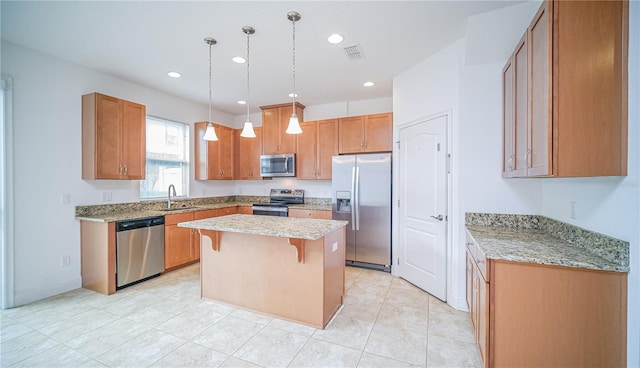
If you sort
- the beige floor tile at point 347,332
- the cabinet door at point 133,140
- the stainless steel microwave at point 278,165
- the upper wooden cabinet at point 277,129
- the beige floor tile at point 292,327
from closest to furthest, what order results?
the beige floor tile at point 347,332
the beige floor tile at point 292,327
the cabinet door at point 133,140
the stainless steel microwave at point 278,165
the upper wooden cabinet at point 277,129

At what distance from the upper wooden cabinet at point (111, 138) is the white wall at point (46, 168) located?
154mm

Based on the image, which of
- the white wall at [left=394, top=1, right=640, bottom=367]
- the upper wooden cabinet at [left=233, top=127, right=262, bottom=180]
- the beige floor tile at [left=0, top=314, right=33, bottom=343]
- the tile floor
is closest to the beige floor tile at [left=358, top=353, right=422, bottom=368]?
the tile floor

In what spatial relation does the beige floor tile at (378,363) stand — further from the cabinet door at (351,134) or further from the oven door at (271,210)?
the cabinet door at (351,134)

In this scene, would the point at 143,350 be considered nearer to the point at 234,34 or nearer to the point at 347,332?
the point at 347,332

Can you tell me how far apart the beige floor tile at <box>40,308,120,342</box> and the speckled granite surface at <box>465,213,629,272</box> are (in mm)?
3371

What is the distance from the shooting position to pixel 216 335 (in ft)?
7.30

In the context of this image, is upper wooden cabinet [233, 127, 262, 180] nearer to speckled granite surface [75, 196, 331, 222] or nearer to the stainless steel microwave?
the stainless steel microwave

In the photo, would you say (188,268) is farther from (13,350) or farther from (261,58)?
(261,58)

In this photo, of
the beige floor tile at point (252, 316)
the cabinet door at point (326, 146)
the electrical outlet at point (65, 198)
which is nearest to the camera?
the beige floor tile at point (252, 316)

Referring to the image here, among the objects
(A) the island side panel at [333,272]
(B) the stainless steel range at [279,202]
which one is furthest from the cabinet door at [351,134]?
(A) the island side panel at [333,272]

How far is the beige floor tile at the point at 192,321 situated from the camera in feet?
7.48

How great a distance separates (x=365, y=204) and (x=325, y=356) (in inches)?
92.5

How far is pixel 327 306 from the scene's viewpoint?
2410mm

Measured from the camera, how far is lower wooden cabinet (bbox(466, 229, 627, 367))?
141 centimetres
